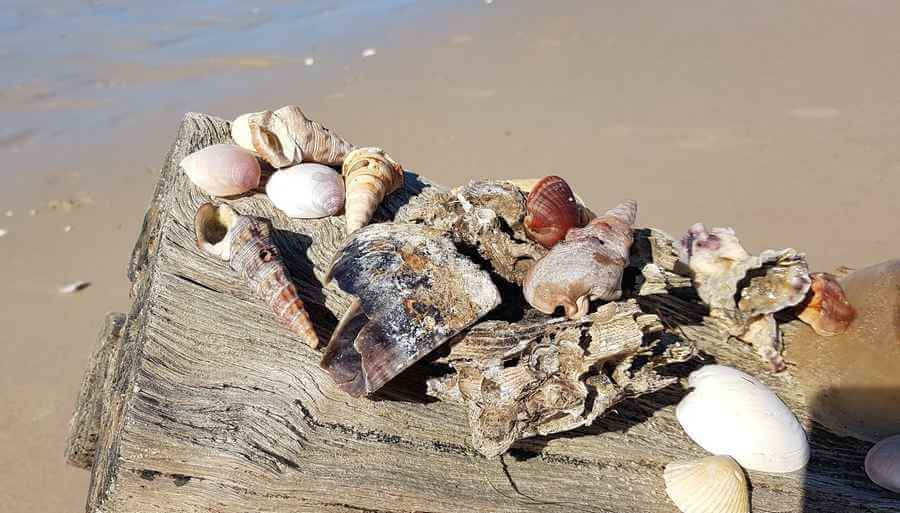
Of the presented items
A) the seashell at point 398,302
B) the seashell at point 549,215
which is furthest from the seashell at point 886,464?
the seashell at point 398,302

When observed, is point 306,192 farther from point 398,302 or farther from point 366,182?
point 398,302

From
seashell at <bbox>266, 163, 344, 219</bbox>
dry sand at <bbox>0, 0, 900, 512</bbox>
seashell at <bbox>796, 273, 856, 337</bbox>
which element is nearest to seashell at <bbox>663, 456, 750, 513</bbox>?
seashell at <bbox>796, 273, 856, 337</bbox>

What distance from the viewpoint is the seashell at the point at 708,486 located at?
2.03 meters

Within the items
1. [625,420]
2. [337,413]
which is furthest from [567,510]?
[337,413]

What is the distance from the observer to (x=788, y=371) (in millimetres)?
2643

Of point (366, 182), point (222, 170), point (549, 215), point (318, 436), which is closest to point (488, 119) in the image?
point (366, 182)

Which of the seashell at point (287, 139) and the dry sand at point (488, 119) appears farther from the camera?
the dry sand at point (488, 119)

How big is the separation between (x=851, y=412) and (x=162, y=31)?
39.3 ft

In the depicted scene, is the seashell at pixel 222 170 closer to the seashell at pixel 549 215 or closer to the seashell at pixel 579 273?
the seashell at pixel 549 215

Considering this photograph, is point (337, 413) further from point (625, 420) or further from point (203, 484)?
point (625, 420)

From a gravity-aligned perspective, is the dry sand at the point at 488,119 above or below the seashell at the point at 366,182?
below

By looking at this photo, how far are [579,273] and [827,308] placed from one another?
1.38 meters

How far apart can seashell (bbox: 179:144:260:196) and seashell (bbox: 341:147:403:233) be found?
451 millimetres

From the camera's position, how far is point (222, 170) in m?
2.77
